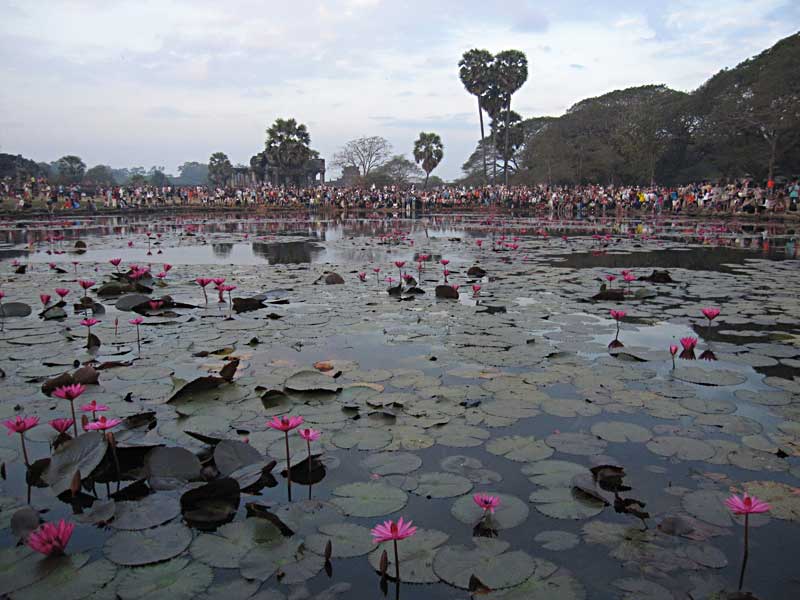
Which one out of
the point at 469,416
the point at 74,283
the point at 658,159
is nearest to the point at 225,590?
the point at 469,416

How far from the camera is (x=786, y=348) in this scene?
3.61 meters

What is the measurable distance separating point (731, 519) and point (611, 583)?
0.56 m

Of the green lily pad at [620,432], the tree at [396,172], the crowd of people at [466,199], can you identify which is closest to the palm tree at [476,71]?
the crowd of people at [466,199]

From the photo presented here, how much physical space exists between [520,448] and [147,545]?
1383 mm

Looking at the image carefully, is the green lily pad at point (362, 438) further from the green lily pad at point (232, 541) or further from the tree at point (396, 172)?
the tree at point (396, 172)

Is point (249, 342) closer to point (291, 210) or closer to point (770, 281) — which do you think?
point (770, 281)

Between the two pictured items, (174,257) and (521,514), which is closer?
(521,514)

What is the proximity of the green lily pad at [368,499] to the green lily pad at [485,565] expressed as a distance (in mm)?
282

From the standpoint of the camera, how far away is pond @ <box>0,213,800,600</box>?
1.57 metres

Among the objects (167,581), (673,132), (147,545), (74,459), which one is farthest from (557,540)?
(673,132)

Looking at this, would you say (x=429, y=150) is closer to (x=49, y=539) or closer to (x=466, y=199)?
(x=466, y=199)

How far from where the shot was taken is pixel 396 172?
63.1 meters

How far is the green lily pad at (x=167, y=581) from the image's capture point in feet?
4.83

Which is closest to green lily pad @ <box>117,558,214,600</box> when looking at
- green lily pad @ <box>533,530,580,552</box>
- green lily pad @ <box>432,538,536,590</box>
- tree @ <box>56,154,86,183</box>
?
green lily pad @ <box>432,538,536,590</box>
